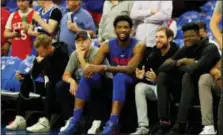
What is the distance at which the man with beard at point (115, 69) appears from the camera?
20.3 feet

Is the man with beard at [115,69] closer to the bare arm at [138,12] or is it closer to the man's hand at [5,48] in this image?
the bare arm at [138,12]

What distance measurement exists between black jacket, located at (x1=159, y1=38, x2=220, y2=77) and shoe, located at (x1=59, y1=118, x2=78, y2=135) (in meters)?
1.10

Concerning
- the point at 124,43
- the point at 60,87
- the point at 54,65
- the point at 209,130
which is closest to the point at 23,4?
the point at 54,65

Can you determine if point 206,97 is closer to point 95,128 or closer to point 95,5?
point 95,128

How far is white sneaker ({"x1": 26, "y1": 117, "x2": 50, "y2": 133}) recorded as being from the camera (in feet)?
21.6

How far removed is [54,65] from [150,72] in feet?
3.85

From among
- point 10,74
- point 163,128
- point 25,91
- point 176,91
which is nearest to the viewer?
point 163,128

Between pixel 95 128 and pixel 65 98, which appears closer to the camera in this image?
pixel 95 128

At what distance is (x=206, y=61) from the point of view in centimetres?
589

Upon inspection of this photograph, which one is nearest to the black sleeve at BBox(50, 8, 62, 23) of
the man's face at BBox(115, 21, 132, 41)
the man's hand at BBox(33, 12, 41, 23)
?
the man's hand at BBox(33, 12, 41, 23)

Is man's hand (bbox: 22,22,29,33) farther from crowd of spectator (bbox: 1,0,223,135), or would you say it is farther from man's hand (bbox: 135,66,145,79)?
man's hand (bbox: 135,66,145,79)

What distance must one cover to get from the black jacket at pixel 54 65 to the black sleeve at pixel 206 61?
1.63m

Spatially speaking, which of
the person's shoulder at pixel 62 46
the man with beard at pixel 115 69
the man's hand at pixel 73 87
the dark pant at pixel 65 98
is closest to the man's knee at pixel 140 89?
the man with beard at pixel 115 69

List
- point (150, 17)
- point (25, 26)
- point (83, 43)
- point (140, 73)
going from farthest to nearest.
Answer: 1. point (25, 26)
2. point (150, 17)
3. point (83, 43)
4. point (140, 73)
